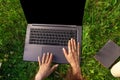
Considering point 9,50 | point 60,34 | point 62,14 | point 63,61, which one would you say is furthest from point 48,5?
point 9,50

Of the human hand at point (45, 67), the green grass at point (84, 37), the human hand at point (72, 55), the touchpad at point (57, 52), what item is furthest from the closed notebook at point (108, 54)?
the human hand at point (45, 67)

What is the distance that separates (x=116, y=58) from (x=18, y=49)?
107cm

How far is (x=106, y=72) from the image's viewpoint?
2889mm

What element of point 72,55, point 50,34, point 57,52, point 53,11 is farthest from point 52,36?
point 53,11

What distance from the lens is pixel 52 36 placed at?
2812 millimetres

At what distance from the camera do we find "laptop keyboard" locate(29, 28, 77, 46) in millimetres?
2803

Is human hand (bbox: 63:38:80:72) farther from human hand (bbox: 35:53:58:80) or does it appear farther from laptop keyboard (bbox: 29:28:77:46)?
human hand (bbox: 35:53:58:80)

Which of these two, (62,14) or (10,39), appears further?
(10,39)

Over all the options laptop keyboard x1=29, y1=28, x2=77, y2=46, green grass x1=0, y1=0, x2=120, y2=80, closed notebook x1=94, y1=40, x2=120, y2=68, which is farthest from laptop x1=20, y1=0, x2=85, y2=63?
closed notebook x1=94, y1=40, x2=120, y2=68

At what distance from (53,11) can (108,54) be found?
0.81m

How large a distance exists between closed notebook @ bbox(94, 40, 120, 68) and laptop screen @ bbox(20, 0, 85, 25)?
412mm

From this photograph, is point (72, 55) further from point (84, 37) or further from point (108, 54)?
point (108, 54)

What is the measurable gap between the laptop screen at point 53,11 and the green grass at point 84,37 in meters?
0.34

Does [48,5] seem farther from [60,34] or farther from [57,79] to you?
[57,79]
